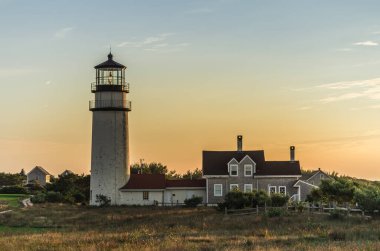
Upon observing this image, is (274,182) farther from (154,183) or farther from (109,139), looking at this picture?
(109,139)

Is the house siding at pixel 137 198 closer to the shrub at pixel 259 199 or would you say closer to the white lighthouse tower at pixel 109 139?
the white lighthouse tower at pixel 109 139

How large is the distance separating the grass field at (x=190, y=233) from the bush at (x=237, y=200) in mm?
5578

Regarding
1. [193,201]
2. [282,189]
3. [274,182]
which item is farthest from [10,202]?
[282,189]

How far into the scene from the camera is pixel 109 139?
198ft

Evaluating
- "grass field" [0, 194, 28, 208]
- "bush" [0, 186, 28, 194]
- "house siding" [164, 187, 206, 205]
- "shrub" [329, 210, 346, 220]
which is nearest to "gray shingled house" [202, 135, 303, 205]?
"house siding" [164, 187, 206, 205]

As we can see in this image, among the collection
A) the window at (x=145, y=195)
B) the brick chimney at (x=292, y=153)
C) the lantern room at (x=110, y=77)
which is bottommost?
the window at (x=145, y=195)

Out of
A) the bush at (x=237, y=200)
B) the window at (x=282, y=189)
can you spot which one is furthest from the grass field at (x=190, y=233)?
the window at (x=282, y=189)

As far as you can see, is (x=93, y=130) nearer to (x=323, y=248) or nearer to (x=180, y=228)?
(x=180, y=228)

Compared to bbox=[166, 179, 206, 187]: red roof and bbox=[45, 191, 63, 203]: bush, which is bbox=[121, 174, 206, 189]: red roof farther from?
bbox=[45, 191, 63, 203]: bush

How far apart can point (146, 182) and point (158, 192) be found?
1624 mm

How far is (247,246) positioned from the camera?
2406 centimetres

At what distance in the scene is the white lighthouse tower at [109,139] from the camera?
198 feet

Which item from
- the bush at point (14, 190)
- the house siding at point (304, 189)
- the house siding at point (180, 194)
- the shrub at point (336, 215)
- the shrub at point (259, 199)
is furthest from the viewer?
the bush at point (14, 190)

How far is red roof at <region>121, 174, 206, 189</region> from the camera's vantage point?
62.4m
